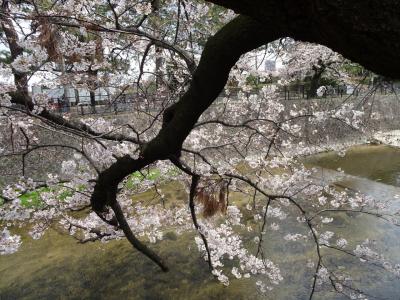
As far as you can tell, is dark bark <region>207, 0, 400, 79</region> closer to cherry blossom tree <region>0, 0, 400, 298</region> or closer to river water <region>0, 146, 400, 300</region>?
cherry blossom tree <region>0, 0, 400, 298</region>

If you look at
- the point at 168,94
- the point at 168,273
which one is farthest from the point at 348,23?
the point at 168,273

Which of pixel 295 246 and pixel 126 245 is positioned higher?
pixel 126 245

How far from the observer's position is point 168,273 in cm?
554

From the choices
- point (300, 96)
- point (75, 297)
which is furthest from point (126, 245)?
point (300, 96)

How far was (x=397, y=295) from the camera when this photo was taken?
15.8 feet

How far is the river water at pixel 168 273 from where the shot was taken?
16.6 ft

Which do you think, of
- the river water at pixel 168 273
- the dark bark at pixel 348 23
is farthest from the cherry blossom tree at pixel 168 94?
the river water at pixel 168 273

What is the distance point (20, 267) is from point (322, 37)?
6842 millimetres

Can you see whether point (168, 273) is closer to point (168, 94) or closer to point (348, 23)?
point (168, 94)

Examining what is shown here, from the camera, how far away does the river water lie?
16.6 feet

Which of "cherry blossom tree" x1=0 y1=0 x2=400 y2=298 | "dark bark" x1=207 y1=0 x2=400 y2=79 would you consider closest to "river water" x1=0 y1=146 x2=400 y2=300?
"cherry blossom tree" x1=0 y1=0 x2=400 y2=298

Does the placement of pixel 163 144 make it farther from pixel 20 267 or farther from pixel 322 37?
pixel 20 267

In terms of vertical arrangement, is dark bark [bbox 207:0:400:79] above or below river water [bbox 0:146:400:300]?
below

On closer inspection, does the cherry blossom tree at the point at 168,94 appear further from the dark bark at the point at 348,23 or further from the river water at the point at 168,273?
the river water at the point at 168,273
